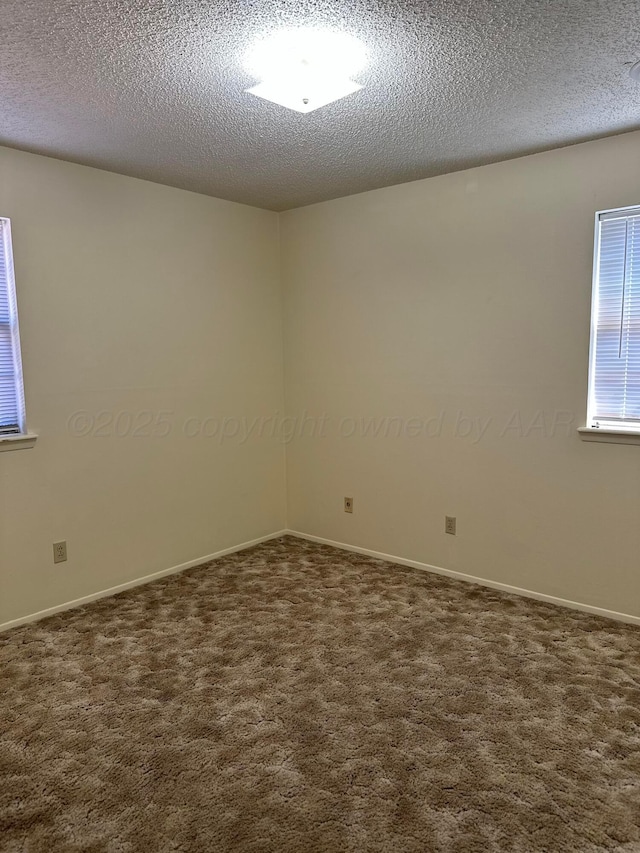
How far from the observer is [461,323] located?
3.60 metres

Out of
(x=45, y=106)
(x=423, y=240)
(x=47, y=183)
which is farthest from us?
(x=423, y=240)

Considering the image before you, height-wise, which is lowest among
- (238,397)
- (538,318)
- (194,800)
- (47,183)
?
(194,800)

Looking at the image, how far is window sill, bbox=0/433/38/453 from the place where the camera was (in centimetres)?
308

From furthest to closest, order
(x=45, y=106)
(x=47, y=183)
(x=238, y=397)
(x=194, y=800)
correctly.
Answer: (x=238, y=397)
(x=47, y=183)
(x=45, y=106)
(x=194, y=800)

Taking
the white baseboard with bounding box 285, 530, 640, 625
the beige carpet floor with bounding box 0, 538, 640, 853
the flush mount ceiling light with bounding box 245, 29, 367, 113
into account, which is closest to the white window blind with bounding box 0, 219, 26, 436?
the beige carpet floor with bounding box 0, 538, 640, 853

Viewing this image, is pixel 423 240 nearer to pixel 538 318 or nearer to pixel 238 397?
pixel 538 318

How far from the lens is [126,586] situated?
3.66 m

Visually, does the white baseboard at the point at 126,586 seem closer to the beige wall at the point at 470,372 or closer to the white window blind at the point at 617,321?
the beige wall at the point at 470,372

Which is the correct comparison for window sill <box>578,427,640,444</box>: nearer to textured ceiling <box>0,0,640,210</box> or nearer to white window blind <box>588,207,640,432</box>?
white window blind <box>588,207,640,432</box>

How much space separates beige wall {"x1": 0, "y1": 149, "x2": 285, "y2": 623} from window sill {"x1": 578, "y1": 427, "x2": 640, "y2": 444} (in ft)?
7.64

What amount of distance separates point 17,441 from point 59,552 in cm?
69

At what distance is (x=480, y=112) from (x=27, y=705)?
10.6ft

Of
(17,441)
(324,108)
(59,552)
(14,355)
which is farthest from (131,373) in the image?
(324,108)

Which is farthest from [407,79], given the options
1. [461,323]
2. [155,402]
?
[155,402]
